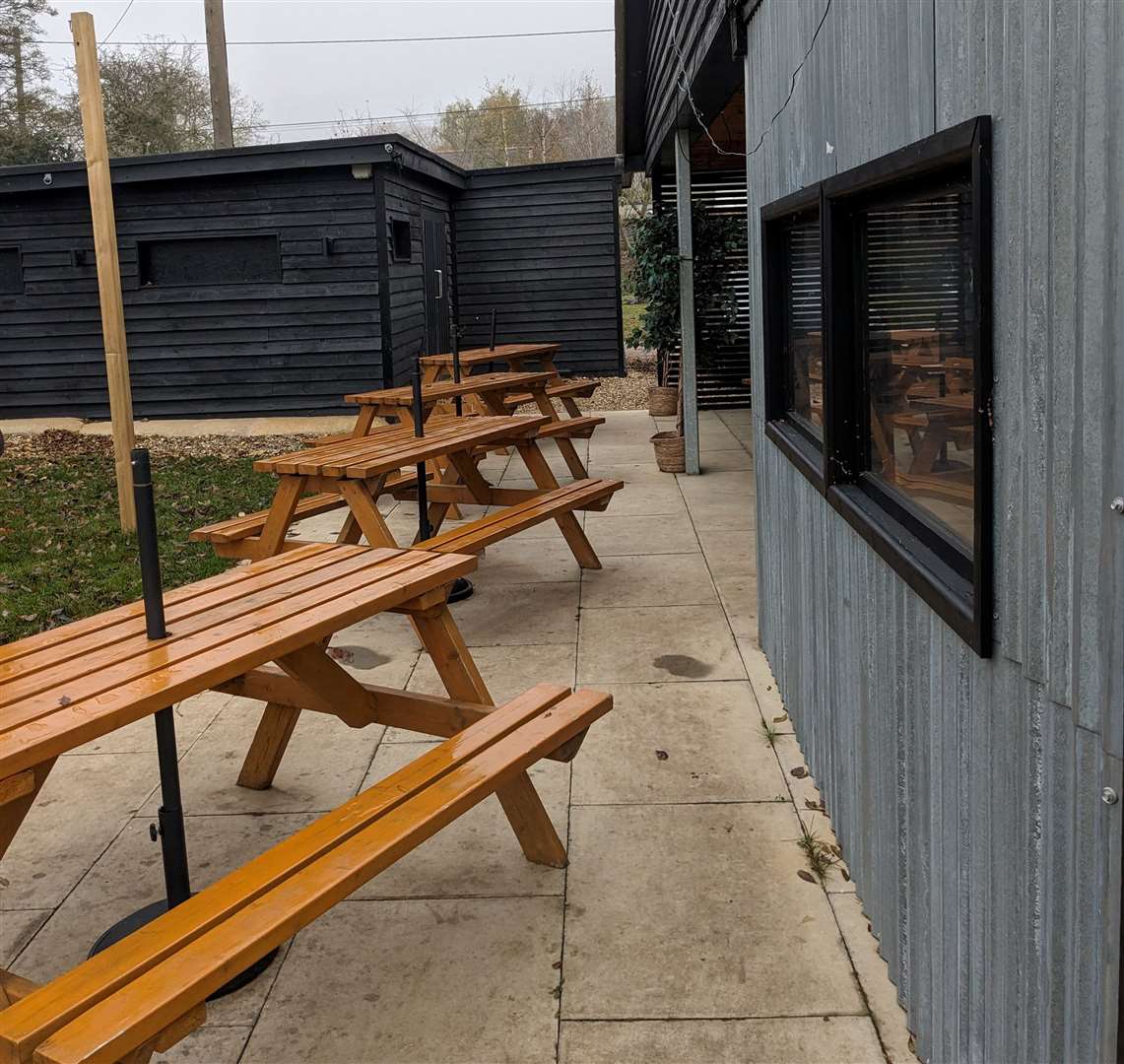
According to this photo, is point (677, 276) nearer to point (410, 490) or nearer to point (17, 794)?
point (410, 490)

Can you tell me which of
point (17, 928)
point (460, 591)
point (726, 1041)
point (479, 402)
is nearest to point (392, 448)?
point (460, 591)

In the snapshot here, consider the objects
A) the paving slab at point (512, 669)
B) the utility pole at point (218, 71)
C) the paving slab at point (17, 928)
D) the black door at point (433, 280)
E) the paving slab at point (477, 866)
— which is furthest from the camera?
the utility pole at point (218, 71)

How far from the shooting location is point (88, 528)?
329 inches

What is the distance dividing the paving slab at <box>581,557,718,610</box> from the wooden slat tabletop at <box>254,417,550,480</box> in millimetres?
905

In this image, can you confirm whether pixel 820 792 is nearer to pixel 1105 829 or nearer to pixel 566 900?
pixel 566 900

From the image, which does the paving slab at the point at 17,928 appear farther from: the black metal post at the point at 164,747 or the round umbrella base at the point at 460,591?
the round umbrella base at the point at 460,591

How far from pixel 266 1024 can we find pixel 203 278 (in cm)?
1225

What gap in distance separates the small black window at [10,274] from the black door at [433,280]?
4.66 m

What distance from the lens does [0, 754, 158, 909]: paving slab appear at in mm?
3381

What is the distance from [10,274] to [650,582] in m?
11.1

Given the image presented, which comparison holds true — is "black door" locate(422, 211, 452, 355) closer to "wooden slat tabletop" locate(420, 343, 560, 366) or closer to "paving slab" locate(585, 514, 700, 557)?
"wooden slat tabletop" locate(420, 343, 560, 366)

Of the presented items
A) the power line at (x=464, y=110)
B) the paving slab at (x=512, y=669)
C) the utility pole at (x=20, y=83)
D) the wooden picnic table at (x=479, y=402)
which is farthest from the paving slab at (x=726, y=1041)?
the power line at (x=464, y=110)

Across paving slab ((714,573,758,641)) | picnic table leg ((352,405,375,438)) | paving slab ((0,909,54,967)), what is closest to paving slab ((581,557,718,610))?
paving slab ((714,573,758,641))

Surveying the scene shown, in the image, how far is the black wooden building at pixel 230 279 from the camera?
43.4 feet
